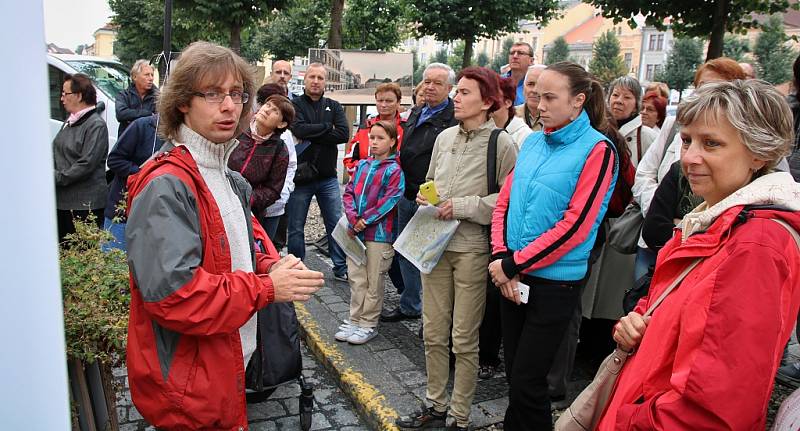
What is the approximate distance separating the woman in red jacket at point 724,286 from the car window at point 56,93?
7.21 metres

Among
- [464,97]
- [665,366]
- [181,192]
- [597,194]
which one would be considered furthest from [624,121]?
[181,192]

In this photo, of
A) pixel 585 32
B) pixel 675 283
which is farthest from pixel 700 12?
pixel 585 32

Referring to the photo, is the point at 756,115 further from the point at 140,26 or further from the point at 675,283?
the point at 140,26

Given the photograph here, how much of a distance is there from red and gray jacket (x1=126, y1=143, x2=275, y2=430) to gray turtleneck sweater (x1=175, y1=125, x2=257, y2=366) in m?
0.06

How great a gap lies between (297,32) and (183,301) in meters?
34.3

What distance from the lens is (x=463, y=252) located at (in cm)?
356

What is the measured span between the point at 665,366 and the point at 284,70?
7359 millimetres

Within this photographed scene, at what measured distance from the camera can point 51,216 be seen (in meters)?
0.94

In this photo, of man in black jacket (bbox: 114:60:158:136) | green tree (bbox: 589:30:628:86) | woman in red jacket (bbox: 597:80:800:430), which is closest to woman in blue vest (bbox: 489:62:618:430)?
woman in red jacket (bbox: 597:80:800:430)

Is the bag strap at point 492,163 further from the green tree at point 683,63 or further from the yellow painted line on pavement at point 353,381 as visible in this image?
the green tree at point 683,63

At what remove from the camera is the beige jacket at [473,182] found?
352 cm

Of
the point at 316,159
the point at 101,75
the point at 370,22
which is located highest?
the point at 370,22

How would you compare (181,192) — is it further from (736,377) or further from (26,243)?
(736,377)

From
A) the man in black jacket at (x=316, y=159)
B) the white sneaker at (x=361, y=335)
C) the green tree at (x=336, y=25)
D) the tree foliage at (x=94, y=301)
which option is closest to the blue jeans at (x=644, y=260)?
the white sneaker at (x=361, y=335)
